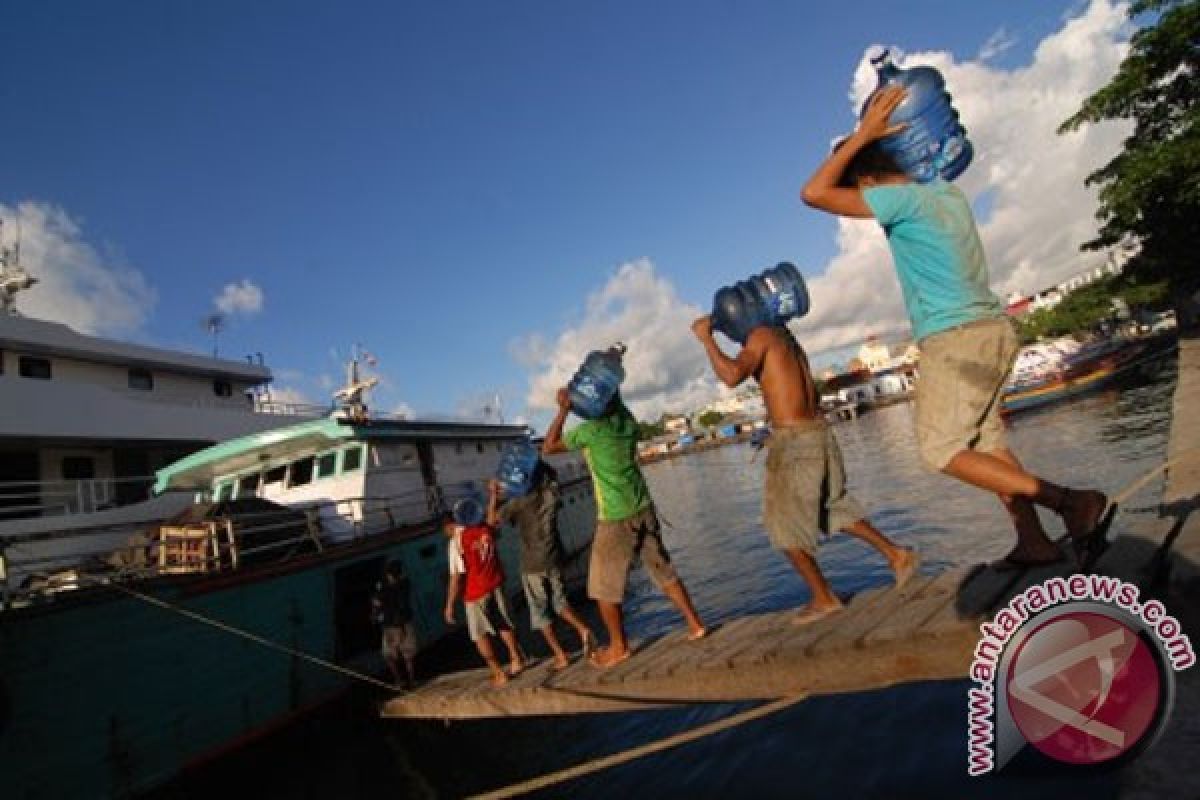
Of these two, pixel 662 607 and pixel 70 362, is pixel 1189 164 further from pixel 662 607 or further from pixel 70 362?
pixel 70 362

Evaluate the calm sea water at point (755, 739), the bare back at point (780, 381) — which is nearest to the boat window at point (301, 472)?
the calm sea water at point (755, 739)

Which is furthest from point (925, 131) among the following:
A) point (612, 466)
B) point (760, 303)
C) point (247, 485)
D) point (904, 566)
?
point (247, 485)

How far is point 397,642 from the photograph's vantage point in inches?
374

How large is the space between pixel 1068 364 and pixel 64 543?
45253mm

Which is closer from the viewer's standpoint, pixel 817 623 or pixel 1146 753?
pixel 1146 753

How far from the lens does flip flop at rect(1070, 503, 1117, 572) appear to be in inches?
113

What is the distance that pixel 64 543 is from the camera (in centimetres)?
1394

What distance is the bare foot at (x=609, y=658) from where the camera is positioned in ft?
A: 17.4

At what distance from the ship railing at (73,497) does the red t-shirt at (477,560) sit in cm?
1176

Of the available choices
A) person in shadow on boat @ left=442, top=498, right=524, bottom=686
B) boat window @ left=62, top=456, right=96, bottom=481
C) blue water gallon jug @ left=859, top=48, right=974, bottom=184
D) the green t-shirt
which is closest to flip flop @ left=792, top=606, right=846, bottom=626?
the green t-shirt

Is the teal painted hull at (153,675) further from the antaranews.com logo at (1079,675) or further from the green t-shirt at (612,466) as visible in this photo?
the antaranews.com logo at (1079,675)


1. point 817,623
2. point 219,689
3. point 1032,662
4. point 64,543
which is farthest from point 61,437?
point 1032,662

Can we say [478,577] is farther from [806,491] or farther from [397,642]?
[806,491]

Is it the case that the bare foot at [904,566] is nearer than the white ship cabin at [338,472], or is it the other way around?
the bare foot at [904,566]
